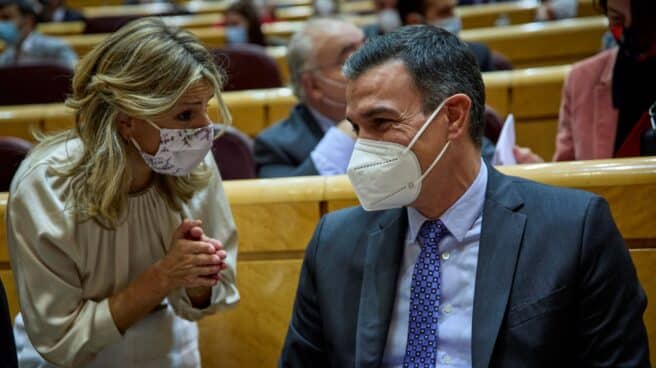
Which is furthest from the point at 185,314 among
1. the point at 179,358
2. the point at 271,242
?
the point at 271,242

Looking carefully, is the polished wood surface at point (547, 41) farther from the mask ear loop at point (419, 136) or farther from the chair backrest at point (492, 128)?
the mask ear loop at point (419, 136)

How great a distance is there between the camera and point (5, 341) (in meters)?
1.27

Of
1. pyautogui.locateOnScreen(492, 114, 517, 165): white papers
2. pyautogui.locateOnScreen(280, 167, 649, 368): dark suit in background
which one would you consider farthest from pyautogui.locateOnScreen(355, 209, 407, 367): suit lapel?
pyautogui.locateOnScreen(492, 114, 517, 165): white papers

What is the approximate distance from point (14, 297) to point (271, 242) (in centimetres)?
55

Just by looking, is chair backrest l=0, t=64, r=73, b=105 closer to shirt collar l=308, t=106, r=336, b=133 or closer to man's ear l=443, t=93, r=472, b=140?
shirt collar l=308, t=106, r=336, b=133

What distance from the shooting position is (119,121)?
1.50 metres

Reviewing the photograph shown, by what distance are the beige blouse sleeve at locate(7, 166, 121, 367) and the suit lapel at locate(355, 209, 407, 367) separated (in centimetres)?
47

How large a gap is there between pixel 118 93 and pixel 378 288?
1.82 feet

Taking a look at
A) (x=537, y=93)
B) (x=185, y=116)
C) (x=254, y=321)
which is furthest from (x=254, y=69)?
(x=185, y=116)

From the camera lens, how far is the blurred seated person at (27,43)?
470 centimetres

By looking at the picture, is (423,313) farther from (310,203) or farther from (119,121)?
(119,121)

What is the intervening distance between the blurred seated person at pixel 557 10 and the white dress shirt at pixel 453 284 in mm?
3638

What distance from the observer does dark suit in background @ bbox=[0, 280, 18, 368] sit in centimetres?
126

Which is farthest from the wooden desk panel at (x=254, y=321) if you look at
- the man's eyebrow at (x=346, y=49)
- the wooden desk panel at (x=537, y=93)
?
the wooden desk panel at (x=537, y=93)
